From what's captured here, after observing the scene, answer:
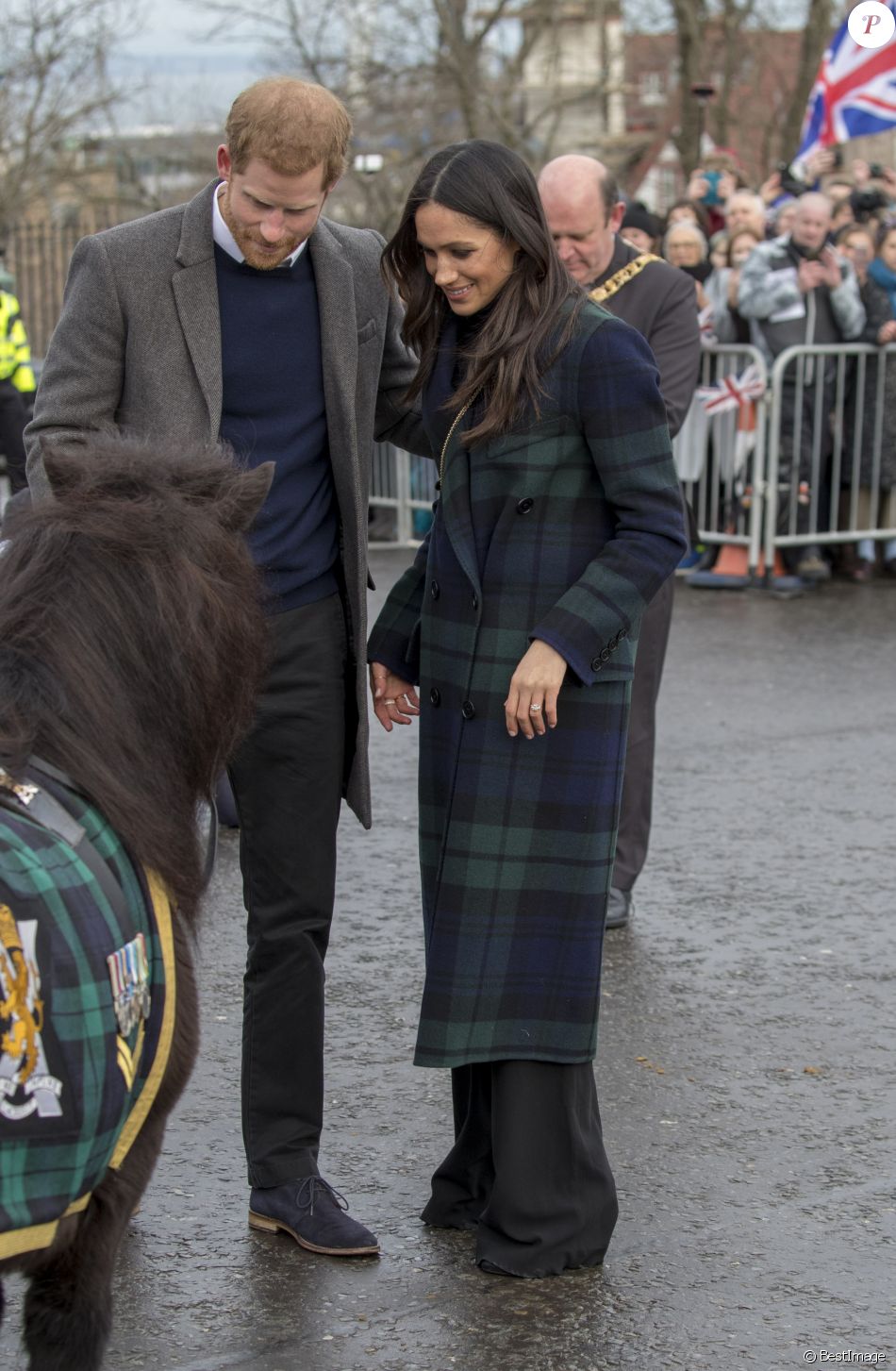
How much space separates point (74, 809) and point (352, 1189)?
1547mm

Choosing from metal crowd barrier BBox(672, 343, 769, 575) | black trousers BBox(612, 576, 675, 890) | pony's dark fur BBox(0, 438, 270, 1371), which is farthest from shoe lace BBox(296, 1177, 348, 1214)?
metal crowd barrier BBox(672, 343, 769, 575)

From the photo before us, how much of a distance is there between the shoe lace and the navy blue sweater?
1157 millimetres

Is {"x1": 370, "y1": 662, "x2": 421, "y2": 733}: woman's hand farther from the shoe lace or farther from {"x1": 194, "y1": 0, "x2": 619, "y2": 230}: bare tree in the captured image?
{"x1": 194, "y1": 0, "x2": 619, "y2": 230}: bare tree

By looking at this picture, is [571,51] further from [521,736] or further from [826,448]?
[521,736]

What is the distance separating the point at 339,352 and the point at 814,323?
310 inches

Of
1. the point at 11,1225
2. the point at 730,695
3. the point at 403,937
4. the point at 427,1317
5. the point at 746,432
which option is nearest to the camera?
the point at 11,1225

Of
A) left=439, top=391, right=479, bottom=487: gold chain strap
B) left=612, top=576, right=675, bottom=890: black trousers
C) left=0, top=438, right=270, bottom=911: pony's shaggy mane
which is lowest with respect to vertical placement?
left=612, top=576, right=675, bottom=890: black trousers

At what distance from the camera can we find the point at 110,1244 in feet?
8.22

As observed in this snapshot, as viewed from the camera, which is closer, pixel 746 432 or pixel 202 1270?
pixel 202 1270

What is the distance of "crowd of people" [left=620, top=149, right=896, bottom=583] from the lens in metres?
10.4

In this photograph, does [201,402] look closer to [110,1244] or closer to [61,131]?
[110,1244]

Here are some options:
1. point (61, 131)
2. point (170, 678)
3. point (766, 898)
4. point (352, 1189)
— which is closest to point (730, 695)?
point (766, 898)

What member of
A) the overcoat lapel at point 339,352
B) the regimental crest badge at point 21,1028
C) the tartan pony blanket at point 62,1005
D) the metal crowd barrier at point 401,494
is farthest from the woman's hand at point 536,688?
the metal crowd barrier at point 401,494

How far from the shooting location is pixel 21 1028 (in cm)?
214
